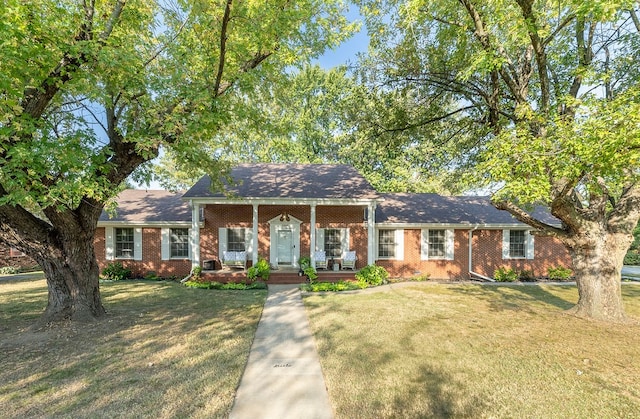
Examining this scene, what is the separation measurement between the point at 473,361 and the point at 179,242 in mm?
13345

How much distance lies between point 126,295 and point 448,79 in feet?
41.7

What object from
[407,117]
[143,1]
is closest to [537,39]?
[407,117]

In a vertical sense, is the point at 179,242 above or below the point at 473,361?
above

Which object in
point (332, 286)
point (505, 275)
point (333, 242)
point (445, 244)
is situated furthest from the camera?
point (445, 244)

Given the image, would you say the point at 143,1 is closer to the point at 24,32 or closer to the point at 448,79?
the point at 24,32

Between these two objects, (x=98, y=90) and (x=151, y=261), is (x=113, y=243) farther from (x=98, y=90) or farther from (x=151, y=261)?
(x=98, y=90)

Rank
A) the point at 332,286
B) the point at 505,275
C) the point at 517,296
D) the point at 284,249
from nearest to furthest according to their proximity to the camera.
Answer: the point at 517,296 < the point at 332,286 < the point at 505,275 < the point at 284,249

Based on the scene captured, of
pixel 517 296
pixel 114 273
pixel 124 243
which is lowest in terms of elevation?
pixel 517 296

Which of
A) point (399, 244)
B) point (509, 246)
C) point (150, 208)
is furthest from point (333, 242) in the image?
point (150, 208)

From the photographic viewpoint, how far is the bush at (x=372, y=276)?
495 inches

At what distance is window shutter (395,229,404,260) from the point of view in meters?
14.9

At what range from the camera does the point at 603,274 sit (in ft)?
24.0

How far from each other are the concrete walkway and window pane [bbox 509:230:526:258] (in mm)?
12803

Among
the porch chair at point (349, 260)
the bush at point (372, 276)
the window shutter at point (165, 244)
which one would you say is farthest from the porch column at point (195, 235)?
the bush at point (372, 276)
